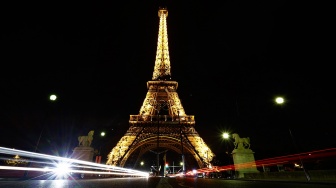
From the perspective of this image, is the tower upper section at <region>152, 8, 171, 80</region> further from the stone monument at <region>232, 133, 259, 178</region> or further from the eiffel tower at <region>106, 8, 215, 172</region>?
the stone monument at <region>232, 133, 259, 178</region>

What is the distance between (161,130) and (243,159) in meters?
23.9

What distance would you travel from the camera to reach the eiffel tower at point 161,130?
32.1m

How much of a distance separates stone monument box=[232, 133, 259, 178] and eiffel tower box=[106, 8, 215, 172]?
54.6 feet

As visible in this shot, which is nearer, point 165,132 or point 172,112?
point 165,132

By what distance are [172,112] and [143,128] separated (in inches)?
311

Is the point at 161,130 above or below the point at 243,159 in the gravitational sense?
above

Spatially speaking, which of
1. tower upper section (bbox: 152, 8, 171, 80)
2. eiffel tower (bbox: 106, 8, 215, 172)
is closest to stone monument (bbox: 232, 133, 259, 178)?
eiffel tower (bbox: 106, 8, 215, 172)

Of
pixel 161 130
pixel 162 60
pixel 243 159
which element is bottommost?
pixel 243 159

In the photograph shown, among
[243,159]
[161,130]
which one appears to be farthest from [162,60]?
[243,159]

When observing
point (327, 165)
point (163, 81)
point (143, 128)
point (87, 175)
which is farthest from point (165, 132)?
point (327, 165)

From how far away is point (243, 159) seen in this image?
14094mm

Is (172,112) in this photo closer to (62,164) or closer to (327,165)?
(327,165)

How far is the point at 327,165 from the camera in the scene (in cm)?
1369

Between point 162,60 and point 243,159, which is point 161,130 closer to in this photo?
point 162,60
